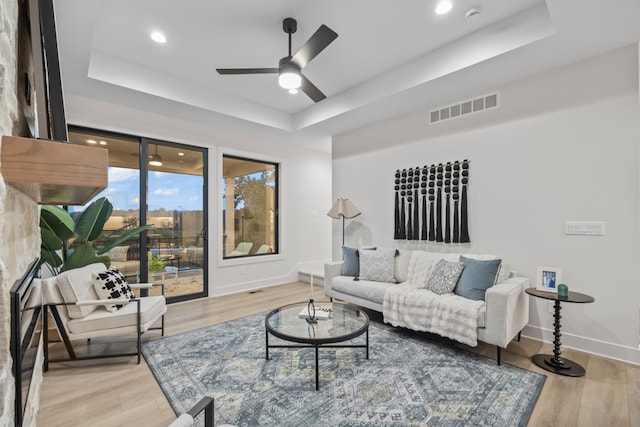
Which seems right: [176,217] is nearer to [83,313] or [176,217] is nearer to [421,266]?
[83,313]

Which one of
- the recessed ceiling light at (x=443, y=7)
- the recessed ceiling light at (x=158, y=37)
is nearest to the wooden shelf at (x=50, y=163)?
the recessed ceiling light at (x=158, y=37)

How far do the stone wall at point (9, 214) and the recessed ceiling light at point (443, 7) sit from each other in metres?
2.76

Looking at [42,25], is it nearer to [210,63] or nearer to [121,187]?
[210,63]

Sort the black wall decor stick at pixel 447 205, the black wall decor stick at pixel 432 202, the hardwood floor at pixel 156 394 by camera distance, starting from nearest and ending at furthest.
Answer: the hardwood floor at pixel 156 394 → the black wall decor stick at pixel 447 205 → the black wall decor stick at pixel 432 202

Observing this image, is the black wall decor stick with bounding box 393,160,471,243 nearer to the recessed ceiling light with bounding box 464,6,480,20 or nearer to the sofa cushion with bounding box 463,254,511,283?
the sofa cushion with bounding box 463,254,511,283

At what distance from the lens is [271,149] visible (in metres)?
5.63

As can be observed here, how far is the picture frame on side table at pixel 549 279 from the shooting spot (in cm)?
268

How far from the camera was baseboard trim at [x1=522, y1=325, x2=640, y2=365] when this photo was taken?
2643 mm

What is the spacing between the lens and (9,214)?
1198 mm

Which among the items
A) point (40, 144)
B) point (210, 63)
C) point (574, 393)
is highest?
point (210, 63)

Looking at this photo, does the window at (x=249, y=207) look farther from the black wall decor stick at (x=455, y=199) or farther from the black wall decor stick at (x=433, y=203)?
the black wall decor stick at (x=455, y=199)

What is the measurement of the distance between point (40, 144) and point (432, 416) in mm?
2412

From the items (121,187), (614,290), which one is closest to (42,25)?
(121,187)

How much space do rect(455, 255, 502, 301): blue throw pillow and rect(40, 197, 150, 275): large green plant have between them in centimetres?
361
